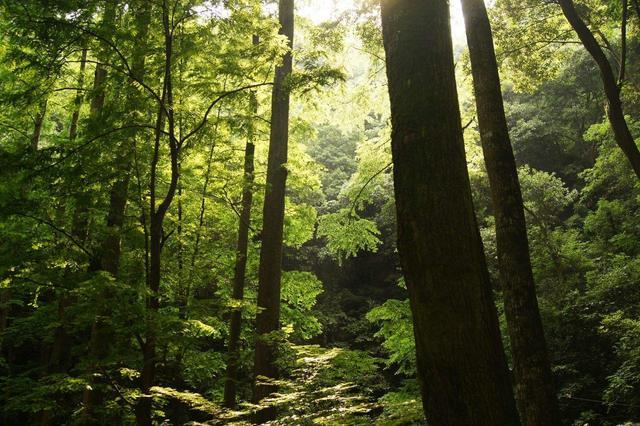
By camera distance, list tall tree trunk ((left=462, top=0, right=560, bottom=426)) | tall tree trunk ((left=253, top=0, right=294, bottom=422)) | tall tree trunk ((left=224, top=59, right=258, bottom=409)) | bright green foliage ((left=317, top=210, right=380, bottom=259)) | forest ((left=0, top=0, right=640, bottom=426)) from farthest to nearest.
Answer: bright green foliage ((left=317, top=210, right=380, bottom=259)) < tall tree trunk ((left=224, top=59, right=258, bottom=409)) < tall tree trunk ((left=253, top=0, right=294, bottom=422)) < tall tree trunk ((left=462, top=0, right=560, bottom=426)) < forest ((left=0, top=0, right=640, bottom=426))

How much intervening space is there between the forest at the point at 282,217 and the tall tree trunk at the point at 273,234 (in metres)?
0.04

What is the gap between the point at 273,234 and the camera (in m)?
7.33

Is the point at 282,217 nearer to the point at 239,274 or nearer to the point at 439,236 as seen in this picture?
the point at 239,274

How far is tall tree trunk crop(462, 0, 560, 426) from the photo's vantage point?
4512mm

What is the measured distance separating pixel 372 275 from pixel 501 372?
2248 cm

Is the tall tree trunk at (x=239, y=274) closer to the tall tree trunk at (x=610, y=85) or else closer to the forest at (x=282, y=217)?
the forest at (x=282, y=217)

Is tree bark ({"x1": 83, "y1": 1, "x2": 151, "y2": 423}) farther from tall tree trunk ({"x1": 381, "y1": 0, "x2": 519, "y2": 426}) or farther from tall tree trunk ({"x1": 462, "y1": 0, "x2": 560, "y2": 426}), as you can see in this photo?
tall tree trunk ({"x1": 462, "y1": 0, "x2": 560, "y2": 426})

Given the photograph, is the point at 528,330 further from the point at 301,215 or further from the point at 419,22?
the point at 301,215

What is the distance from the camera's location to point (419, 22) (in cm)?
239

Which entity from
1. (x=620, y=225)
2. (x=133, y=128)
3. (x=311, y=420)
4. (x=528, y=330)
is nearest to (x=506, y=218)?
(x=528, y=330)

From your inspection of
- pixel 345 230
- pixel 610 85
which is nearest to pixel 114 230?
pixel 345 230

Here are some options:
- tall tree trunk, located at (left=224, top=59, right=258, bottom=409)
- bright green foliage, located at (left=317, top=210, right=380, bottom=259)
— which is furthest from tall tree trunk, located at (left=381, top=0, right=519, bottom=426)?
bright green foliage, located at (left=317, top=210, right=380, bottom=259)

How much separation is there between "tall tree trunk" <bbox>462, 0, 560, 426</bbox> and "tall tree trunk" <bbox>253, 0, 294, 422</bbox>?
267 centimetres

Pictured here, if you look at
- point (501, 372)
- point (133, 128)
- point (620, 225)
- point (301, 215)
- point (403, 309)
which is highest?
point (620, 225)
